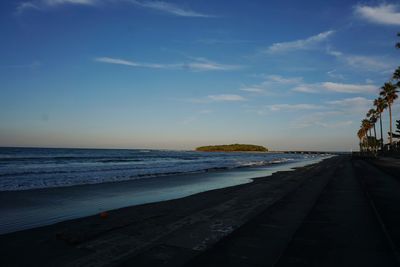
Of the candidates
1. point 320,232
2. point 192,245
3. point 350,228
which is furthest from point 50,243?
point 350,228

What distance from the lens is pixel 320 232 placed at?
797 cm

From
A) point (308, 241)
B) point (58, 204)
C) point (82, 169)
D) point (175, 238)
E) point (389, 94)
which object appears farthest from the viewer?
point (389, 94)

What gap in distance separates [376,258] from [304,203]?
262 inches

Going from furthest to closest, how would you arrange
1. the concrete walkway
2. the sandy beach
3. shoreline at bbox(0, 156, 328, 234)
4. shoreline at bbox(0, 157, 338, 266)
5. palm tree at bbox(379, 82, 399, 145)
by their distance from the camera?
palm tree at bbox(379, 82, 399, 145)
shoreline at bbox(0, 156, 328, 234)
shoreline at bbox(0, 157, 338, 266)
the sandy beach
the concrete walkway

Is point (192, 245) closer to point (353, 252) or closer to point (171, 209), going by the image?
point (353, 252)

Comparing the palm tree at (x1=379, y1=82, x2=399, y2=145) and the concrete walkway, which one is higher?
the palm tree at (x1=379, y1=82, x2=399, y2=145)

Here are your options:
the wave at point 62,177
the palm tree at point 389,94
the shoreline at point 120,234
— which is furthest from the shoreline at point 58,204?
the palm tree at point 389,94

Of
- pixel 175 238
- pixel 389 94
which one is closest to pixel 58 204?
pixel 175 238

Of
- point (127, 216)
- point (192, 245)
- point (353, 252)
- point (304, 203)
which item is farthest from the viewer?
point (304, 203)

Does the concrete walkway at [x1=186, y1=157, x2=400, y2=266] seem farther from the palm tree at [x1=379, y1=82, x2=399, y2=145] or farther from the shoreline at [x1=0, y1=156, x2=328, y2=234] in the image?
the palm tree at [x1=379, y1=82, x2=399, y2=145]

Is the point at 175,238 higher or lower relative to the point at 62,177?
higher

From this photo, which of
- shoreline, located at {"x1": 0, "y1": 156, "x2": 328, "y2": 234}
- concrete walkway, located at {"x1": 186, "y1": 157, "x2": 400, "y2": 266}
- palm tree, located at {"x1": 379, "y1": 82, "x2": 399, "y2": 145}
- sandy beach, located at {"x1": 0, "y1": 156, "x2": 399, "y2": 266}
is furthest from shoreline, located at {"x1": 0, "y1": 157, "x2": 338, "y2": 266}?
palm tree, located at {"x1": 379, "y1": 82, "x2": 399, "y2": 145}

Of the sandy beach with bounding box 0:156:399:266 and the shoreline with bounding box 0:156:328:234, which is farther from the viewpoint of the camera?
the shoreline with bounding box 0:156:328:234

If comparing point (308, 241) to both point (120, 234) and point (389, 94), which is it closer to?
point (120, 234)
